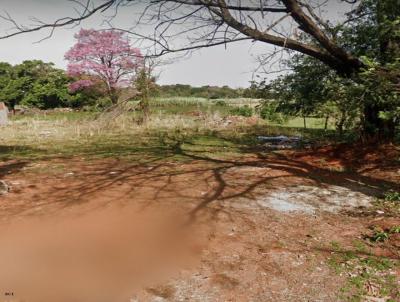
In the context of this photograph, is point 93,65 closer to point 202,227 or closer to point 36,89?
point 36,89

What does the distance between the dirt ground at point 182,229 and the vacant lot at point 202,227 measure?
0.02 metres

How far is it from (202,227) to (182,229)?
21 centimetres

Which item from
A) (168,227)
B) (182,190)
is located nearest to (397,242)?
(168,227)

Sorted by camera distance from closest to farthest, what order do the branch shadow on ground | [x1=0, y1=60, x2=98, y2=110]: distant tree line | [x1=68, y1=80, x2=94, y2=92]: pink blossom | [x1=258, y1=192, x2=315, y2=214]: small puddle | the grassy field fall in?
[x1=258, y1=192, x2=315, y2=214]: small puddle → the branch shadow on ground → the grassy field → [x1=68, y1=80, x2=94, y2=92]: pink blossom → [x1=0, y1=60, x2=98, y2=110]: distant tree line

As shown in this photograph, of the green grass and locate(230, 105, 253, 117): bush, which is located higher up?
locate(230, 105, 253, 117): bush

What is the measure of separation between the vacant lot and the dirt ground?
2 cm

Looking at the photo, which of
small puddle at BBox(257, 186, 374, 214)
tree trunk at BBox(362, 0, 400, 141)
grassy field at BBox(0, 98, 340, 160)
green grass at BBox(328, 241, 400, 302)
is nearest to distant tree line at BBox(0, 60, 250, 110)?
grassy field at BBox(0, 98, 340, 160)

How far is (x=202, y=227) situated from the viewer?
4270 mm

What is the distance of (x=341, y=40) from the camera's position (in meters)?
8.59

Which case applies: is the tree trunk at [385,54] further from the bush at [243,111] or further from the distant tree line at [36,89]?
the distant tree line at [36,89]

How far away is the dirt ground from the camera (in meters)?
3.08

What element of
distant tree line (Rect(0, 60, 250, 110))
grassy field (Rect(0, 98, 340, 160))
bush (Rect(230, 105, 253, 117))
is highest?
distant tree line (Rect(0, 60, 250, 110))

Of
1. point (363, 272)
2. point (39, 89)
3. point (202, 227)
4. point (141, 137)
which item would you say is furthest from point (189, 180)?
point (39, 89)

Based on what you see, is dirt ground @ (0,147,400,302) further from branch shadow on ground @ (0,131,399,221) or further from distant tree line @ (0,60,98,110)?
distant tree line @ (0,60,98,110)
